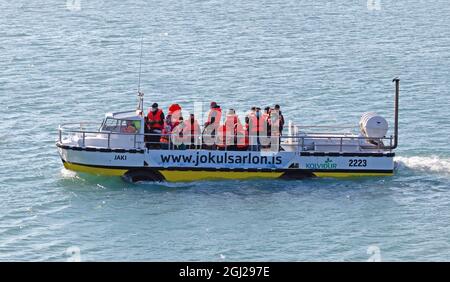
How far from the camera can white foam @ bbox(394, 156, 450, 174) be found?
40031mm

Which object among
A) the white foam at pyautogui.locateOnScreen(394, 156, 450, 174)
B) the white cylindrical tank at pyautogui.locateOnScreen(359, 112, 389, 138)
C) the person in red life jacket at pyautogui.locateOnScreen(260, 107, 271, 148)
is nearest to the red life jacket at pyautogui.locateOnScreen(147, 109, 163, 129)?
the person in red life jacket at pyautogui.locateOnScreen(260, 107, 271, 148)

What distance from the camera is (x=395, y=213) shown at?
35.8 metres

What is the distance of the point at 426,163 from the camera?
40688 mm

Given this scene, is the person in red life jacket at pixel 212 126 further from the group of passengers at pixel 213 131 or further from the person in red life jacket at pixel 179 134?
the person in red life jacket at pixel 179 134

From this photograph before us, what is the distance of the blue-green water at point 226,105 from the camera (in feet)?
111

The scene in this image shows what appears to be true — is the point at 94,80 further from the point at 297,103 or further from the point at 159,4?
the point at 159,4

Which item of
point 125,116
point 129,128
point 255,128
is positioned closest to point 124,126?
point 129,128

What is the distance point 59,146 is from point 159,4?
3981 centimetres

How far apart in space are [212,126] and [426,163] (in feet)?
25.3

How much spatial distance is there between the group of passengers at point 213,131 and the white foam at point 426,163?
486 centimetres

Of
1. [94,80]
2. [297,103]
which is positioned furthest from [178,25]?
[297,103]

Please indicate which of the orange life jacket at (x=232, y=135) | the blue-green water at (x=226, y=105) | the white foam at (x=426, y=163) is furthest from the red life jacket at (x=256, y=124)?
the white foam at (x=426, y=163)

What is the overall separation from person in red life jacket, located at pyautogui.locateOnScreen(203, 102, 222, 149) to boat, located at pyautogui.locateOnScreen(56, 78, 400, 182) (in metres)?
0.15

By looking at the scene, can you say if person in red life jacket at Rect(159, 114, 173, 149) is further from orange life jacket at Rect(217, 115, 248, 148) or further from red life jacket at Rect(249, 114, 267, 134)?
red life jacket at Rect(249, 114, 267, 134)
